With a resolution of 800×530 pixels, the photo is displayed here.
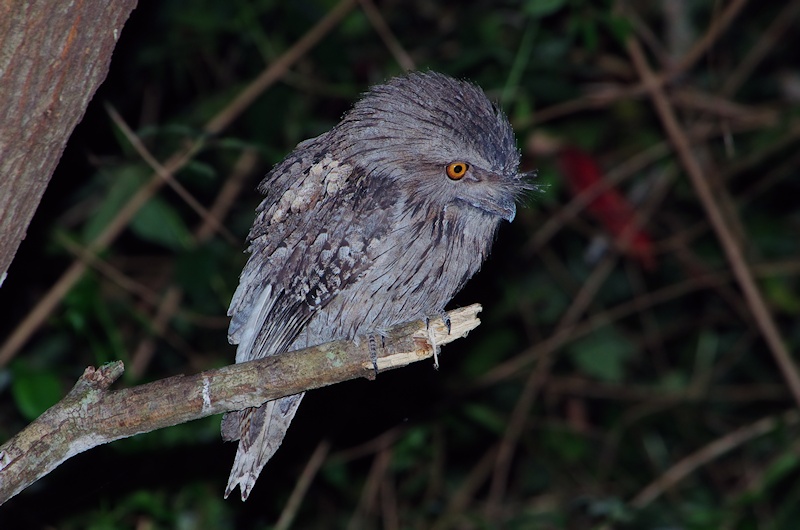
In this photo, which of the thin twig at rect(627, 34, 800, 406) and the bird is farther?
the thin twig at rect(627, 34, 800, 406)

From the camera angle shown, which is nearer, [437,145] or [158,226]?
[437,145]

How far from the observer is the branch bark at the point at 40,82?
1.99 meters

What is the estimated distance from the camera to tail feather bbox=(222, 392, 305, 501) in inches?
106

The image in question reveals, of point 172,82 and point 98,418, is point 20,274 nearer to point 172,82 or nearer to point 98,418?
point 172,82

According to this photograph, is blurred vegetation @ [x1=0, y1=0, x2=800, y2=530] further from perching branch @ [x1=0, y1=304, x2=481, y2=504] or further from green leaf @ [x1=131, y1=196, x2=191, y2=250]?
perching branch @ [x1=0, y1=304, x2=481, y2=504]

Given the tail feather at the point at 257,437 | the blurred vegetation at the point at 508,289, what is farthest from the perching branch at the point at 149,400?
the blurred vegetation at the point at 508,289

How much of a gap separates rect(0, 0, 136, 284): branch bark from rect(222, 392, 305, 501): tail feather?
0.90 meters

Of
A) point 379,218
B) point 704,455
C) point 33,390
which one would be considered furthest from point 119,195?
point 704,455

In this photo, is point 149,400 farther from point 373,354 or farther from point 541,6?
point 541,6

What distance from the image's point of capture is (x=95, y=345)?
3.25m

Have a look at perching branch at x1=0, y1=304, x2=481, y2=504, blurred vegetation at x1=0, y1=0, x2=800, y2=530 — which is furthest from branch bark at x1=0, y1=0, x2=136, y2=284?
blurred vegetation at x1=0, y1=0, x2=800, y2=530

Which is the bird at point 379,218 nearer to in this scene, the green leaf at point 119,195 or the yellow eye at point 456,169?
the yellow eye at point 456,169

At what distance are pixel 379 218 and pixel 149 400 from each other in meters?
0.81

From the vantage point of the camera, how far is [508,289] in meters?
4.40
